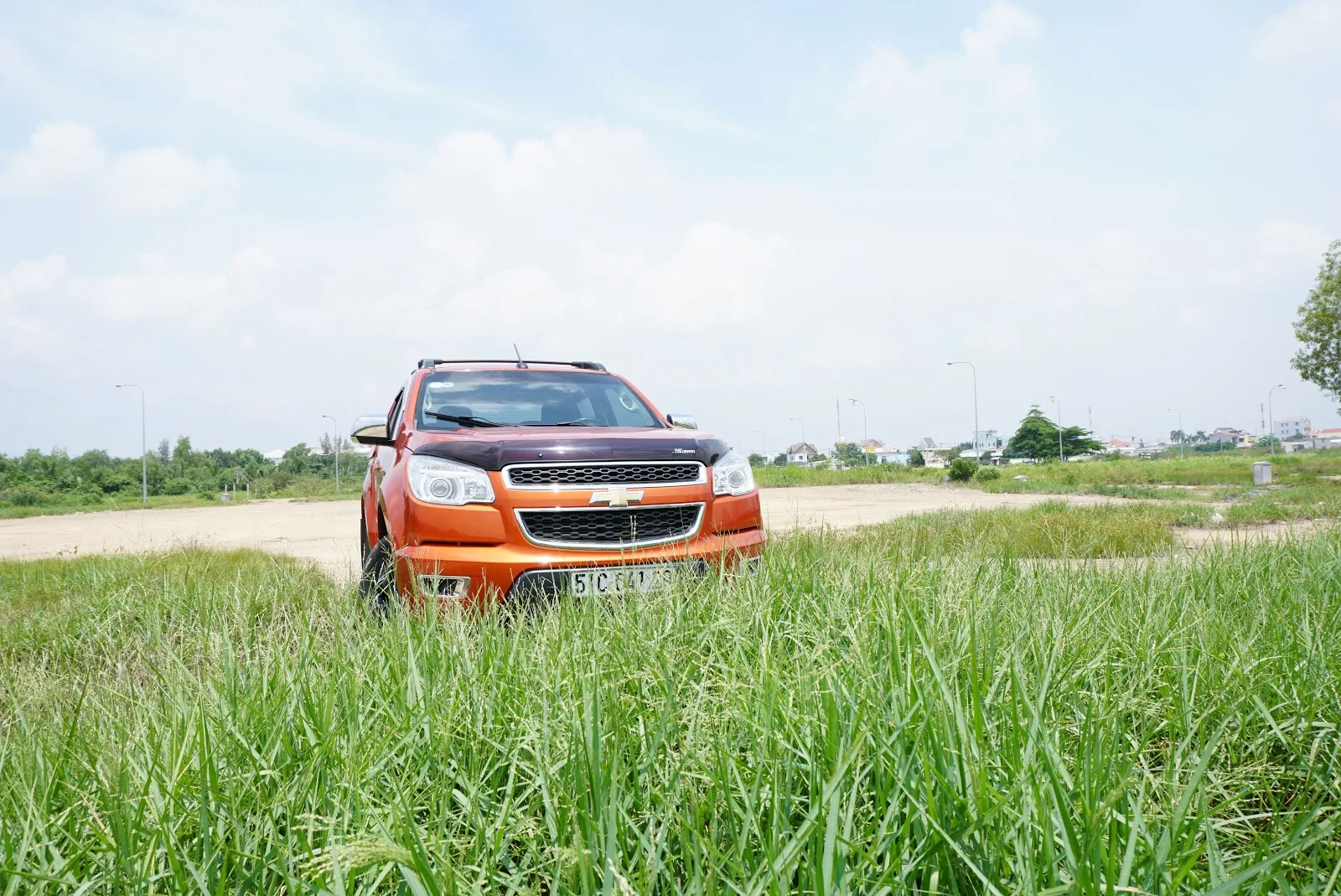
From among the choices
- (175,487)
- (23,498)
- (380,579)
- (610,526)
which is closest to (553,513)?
(610,526)

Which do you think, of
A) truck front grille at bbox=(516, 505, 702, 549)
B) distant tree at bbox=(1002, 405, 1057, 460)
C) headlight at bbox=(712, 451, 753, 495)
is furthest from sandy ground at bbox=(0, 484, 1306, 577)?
distant tree at bbox=(1002, 405, 1057, 460)

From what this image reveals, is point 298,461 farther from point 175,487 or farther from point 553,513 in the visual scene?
point 553,513

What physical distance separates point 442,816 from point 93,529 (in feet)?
71.7

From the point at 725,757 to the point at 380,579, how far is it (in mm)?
3080

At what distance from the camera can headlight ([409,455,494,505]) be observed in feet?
13.6

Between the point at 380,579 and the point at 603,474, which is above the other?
the point at 603,474

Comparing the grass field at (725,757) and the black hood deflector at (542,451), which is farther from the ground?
the black hood deflector at (542,451)

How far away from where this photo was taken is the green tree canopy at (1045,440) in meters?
92.6

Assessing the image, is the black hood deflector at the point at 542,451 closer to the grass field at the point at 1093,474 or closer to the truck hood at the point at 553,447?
the truck hood at the point at 553,447

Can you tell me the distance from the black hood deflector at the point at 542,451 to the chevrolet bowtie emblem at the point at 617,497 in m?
0.19

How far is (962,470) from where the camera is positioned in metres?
29.7

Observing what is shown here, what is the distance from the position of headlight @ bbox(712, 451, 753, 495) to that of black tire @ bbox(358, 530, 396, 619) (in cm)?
187

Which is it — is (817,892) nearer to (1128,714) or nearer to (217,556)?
(1128,714)

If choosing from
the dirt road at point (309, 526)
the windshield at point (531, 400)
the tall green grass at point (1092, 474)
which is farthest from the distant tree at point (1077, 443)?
the windshield at point (531, 400)
